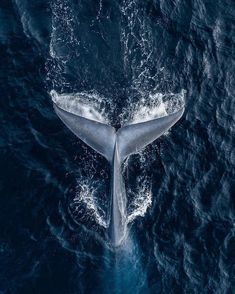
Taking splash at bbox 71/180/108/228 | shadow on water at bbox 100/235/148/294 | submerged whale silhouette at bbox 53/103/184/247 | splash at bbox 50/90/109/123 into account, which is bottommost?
shadow on water at bbox 100/235/148/294

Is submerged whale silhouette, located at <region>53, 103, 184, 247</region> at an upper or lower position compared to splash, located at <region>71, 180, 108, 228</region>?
upper

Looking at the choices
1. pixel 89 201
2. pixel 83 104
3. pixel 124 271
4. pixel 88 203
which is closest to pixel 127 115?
pixel 83 104

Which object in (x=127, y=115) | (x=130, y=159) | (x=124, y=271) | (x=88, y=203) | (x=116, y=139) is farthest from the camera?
(x=127, y=115)

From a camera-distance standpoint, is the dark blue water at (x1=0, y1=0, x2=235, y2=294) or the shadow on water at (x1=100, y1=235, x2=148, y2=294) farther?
the dark blue water at (x1=0, y1=0, x2=235, y2=294)

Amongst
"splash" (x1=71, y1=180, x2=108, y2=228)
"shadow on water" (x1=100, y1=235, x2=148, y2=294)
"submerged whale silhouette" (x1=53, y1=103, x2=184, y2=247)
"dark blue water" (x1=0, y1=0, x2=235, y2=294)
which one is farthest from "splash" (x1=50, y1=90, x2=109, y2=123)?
"shadow on water" (x1=100, y1=235, x2=148, y2=294)

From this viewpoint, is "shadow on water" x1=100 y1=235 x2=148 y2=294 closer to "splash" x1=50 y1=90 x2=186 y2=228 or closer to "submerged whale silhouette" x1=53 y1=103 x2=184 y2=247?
"submerged whale silhouette" x1=53 y1=103 x2=184 y2=247

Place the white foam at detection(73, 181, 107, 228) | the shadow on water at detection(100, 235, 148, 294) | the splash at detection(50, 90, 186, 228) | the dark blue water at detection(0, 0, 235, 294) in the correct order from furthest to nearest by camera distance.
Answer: the splash at detection(50, 90, 186, 228)
the white foam at detection(73, 181, 107, 228)
the dark blue water at detection(0, 0, 235, 294)
the shadow on water at detection(100, 235, 148, 294)

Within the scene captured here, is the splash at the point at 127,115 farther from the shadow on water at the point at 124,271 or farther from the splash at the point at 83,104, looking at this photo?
the shadow on water at the point at 124,271

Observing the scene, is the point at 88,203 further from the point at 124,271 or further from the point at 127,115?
the point at 127,115

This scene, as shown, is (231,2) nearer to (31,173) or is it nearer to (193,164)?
(193,164)

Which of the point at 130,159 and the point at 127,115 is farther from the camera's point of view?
the point at 127,115
